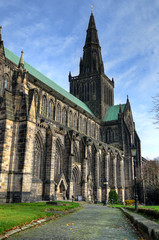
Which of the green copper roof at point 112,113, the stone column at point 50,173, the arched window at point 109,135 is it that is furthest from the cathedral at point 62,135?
the arched window at point 109,135

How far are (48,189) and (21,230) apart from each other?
18073mm

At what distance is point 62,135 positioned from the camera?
32.3m

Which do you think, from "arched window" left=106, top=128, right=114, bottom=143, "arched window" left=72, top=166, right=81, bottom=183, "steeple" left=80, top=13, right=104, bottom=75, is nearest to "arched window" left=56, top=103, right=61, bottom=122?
"arched window" left=72, top=166, right=81, bottom=183

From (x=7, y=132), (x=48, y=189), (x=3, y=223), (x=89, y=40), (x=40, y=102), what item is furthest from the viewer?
(x=89, y=40)

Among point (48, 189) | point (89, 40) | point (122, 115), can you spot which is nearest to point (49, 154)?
point (48, 189)

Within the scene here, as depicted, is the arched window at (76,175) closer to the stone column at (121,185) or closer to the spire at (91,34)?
the stone column at (121,185)

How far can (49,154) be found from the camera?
27.0 m

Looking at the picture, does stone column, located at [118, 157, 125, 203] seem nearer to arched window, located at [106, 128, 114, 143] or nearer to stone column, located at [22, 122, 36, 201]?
arched window, located at [106, 128, 114, 143]

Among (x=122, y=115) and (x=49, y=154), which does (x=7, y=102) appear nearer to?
(x=49, y=154)

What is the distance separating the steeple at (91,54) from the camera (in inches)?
2464

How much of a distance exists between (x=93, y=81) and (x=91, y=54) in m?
9.39

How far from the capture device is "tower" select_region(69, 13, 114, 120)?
5928 cm

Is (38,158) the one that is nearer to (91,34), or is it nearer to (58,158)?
(58,158)

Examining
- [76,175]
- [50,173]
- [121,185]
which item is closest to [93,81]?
[121,185]
